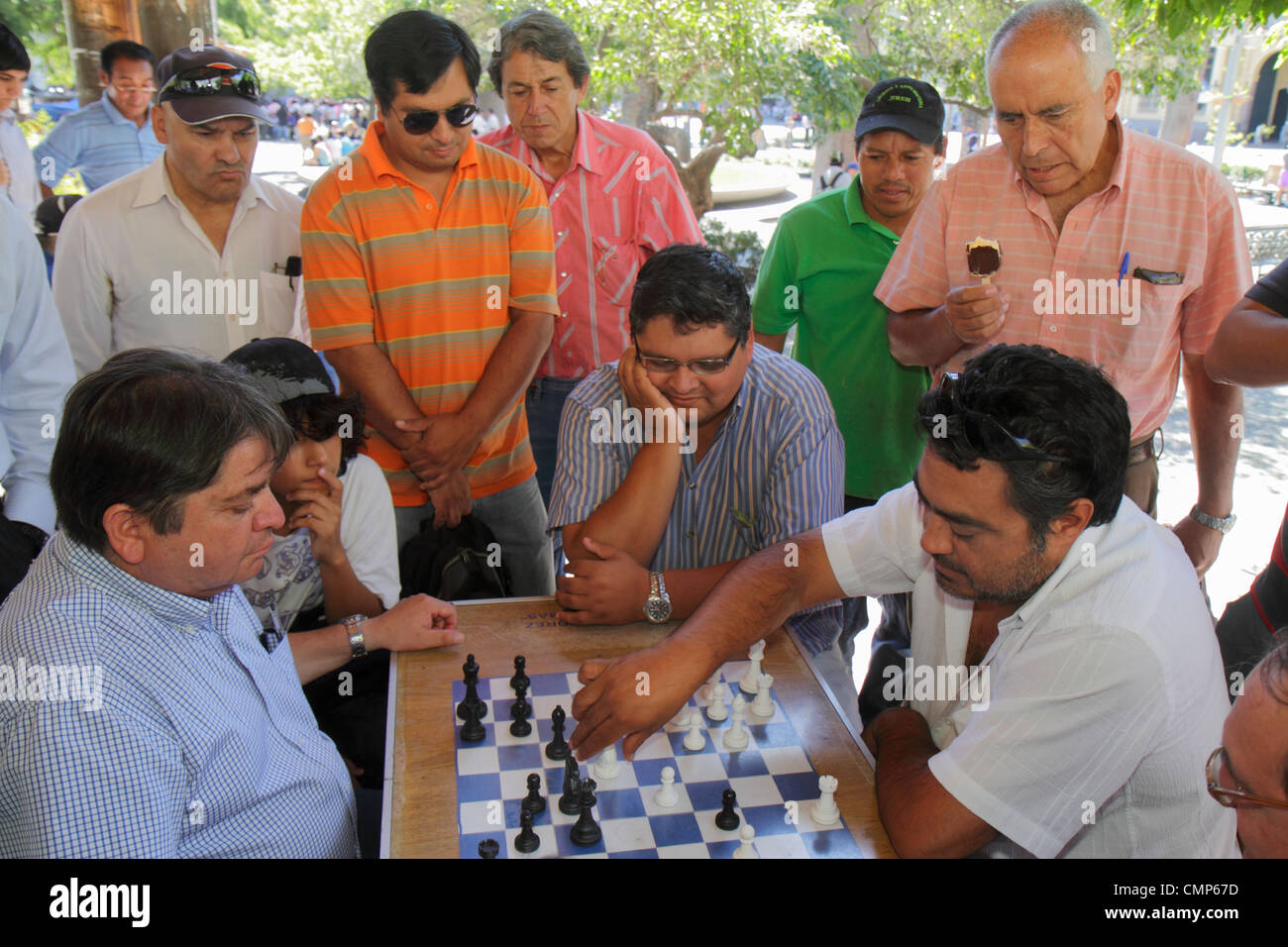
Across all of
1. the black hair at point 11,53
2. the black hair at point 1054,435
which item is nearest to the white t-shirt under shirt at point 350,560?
the black hair at point 1054,435

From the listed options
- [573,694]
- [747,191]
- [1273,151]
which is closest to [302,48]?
[747,191]

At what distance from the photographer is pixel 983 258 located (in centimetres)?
297

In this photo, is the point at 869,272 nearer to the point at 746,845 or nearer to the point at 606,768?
the point at 606,768

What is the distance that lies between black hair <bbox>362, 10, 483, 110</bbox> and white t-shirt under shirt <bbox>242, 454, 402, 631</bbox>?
1206 millimetres

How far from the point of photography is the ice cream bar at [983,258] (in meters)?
A: 2.97

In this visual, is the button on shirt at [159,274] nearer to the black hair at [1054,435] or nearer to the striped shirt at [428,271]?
the striped shirt at [428,271]

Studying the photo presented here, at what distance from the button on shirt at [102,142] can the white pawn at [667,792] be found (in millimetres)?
5119

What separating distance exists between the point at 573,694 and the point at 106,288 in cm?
231

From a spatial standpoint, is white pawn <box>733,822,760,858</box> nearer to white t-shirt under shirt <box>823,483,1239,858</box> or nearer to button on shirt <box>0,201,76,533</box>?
white t-shirt under shirt <box>823,483,1239,858</box>

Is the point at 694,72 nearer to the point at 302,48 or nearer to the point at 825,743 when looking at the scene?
the point at 825,743

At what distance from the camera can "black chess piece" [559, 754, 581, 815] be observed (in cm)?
186

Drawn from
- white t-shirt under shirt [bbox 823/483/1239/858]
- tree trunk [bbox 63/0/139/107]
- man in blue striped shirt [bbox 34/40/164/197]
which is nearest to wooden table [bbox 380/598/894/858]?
white t-shirt under shirt [bbox 823/483/1239/858]

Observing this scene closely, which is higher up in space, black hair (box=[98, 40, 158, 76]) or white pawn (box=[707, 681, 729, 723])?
black hair (box=[98, 40, 158, 76])
